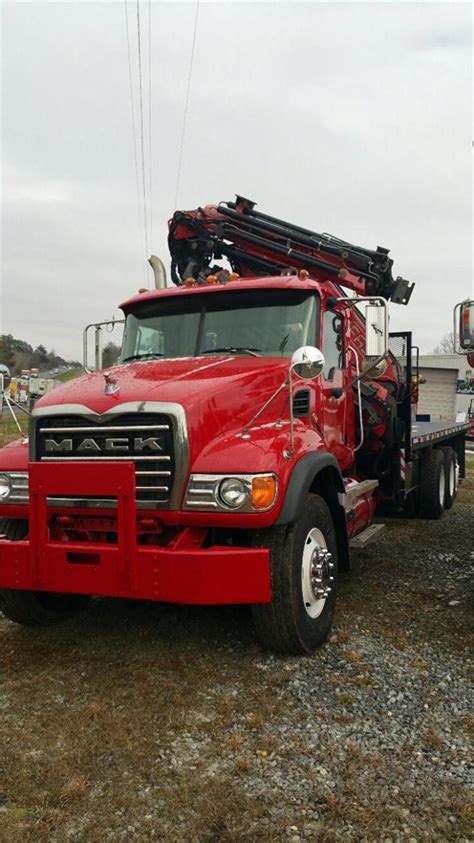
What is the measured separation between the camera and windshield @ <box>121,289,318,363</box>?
15.9ft

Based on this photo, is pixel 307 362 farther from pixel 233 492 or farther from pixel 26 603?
pixel 26 603

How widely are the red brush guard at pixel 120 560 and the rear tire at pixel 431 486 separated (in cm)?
548

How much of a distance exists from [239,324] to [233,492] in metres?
1.84

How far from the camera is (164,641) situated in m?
4.23

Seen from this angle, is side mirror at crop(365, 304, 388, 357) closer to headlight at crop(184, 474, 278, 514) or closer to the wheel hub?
the wheel hub

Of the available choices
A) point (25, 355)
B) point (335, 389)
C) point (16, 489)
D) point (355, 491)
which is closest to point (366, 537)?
point (355, 491)

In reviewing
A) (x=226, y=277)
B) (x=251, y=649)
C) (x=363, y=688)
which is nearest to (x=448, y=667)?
(x=363, y=688)

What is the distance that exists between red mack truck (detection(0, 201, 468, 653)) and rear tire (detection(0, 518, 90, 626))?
0.01m

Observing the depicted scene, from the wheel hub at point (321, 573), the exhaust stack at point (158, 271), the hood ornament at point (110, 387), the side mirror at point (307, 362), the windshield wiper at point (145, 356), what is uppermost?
the exhaust stack at point (158, 271)

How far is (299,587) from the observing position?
383cm

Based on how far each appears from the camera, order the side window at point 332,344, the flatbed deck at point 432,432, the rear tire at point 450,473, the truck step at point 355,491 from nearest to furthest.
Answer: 1. the truck step at point 355,491
2. the side window at point 332,344
3. the flatbed deck at point 432,432
4. the rear tire at point 450,473

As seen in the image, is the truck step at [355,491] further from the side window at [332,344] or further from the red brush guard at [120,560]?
the red brush guard at [120,560]

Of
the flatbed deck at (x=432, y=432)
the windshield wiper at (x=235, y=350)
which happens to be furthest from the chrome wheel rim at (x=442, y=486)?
the windshield wiper at (x=235, y=350)

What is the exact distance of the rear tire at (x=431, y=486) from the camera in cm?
855
